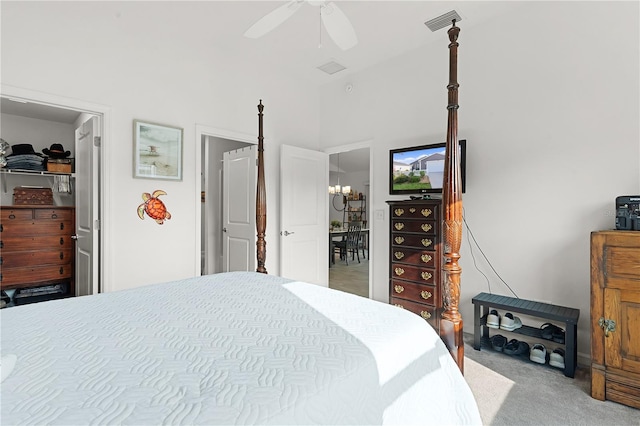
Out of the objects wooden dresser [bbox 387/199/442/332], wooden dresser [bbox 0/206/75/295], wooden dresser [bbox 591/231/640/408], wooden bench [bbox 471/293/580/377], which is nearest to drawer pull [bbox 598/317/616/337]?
wooden dresser [bbox 591/231/640/408]

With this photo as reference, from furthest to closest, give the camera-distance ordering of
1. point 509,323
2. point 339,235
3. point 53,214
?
point 339,235
point 53,214
point 509,323

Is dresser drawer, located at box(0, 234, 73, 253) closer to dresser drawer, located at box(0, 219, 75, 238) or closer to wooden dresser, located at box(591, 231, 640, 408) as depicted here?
dresser drawer, located at box(0, 219, 75, 238)

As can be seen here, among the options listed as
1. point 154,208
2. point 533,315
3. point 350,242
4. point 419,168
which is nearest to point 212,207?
point 154,208

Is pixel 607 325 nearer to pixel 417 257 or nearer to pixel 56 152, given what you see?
pixel 417 257

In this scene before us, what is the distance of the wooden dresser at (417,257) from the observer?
2877 mm

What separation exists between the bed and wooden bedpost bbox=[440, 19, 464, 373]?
0.01 meters

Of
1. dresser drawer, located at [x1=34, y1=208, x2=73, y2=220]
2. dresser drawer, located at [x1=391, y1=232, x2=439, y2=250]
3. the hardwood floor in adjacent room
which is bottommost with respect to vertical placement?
the hardwood floor in adjacent room

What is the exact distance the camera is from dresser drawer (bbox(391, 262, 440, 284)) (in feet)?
9.47

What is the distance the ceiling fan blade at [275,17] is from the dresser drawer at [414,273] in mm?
2295

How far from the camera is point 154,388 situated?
28.8 inches

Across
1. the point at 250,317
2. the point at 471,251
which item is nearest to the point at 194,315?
the point at 250,317

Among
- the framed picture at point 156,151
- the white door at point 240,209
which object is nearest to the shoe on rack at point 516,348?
the white door at point 240,209

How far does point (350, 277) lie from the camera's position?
5688 mm

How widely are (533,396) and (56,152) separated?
18.4 feet
